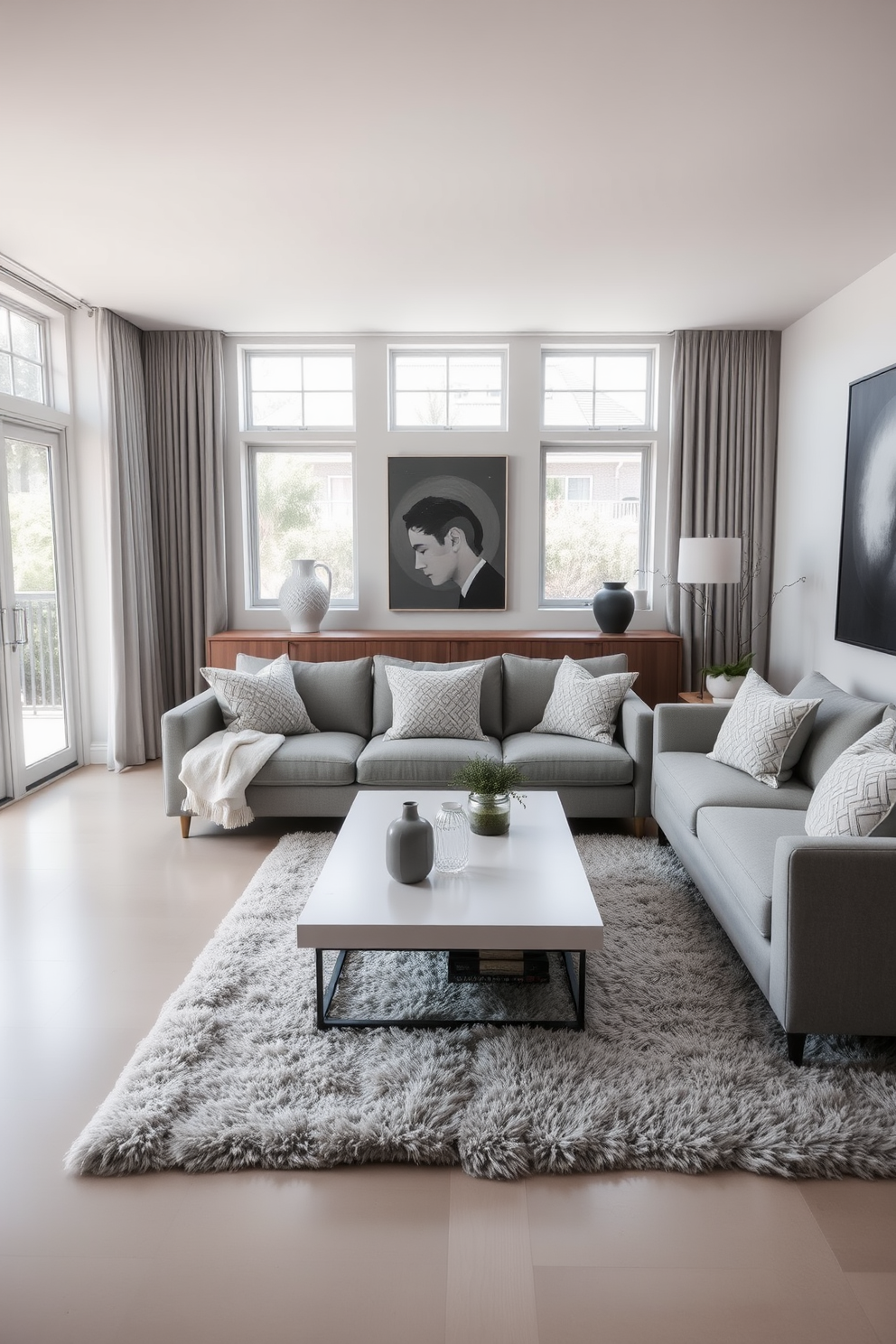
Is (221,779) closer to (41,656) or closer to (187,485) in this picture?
(41,656)

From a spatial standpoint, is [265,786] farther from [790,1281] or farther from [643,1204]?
[790,1281]

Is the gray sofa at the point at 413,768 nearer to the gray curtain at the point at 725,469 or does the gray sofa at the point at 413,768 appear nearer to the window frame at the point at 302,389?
the gray curtain at the point at 725,469

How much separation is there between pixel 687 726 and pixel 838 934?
182cm

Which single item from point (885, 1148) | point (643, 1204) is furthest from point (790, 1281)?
point (885, 1148)

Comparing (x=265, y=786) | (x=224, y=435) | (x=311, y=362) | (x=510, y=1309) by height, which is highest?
(x=311, y=362)

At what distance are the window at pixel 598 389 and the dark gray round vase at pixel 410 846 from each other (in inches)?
145

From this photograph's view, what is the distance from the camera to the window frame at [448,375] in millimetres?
5516

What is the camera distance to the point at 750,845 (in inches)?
107

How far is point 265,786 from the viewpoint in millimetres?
4047

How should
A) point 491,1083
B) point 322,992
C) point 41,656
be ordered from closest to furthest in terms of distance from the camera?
1. point 491,1083
2. point 322,992
3. point 41,656

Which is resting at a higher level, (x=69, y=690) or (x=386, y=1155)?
(x=69, y=690)

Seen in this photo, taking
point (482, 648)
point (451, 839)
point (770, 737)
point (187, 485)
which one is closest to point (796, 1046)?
point (451, 839)

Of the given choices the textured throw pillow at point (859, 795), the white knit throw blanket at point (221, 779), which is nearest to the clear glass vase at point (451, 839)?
the textured throw pillow at point (859, 795)

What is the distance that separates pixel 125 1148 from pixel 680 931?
190 cm
